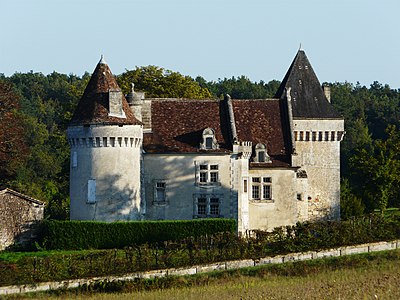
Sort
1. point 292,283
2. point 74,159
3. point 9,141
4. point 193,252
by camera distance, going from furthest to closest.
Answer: point 9,141 → point 74,159 → point 193,252 → point 292,283

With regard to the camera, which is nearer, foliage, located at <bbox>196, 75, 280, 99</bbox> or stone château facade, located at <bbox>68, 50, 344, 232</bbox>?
stone château facade, located at <bbox>68, 50, 344, 232</bbox>

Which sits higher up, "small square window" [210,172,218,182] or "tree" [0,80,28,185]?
"tree" [0,80,28,185]

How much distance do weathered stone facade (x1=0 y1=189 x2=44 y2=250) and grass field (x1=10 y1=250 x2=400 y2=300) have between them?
14604 millimetres

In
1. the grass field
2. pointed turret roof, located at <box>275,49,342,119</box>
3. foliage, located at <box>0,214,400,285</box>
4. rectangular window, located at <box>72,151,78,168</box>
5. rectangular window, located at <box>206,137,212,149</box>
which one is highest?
pointed turret roof, located at <box>275,49,342,119</box>

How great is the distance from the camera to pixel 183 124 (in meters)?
58.3

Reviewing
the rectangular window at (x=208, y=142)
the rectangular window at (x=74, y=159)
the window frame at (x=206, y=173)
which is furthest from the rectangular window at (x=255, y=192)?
the rectangular window at (x=74, y=159)

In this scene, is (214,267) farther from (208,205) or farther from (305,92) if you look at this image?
(305,92)

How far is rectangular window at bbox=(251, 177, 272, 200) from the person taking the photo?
5894 cm

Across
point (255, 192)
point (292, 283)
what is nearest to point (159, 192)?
point (255, 192)

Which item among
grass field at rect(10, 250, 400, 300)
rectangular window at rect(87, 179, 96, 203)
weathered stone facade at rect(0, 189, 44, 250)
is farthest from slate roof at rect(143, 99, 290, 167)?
grass field at rect(10, 250, 400, 300)

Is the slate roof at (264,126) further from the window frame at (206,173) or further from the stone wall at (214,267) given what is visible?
the stone wall at (214,267)

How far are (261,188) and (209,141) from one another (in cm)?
426

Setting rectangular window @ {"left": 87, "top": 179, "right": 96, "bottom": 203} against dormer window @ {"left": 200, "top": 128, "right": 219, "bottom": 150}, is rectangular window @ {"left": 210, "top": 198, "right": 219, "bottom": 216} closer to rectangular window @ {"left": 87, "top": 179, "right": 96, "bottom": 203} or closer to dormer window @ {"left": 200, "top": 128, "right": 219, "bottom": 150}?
dormer window @ {"left": 200, "top": 128, "right": 219, "bottom": 150}

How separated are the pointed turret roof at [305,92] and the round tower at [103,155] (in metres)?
12.1
